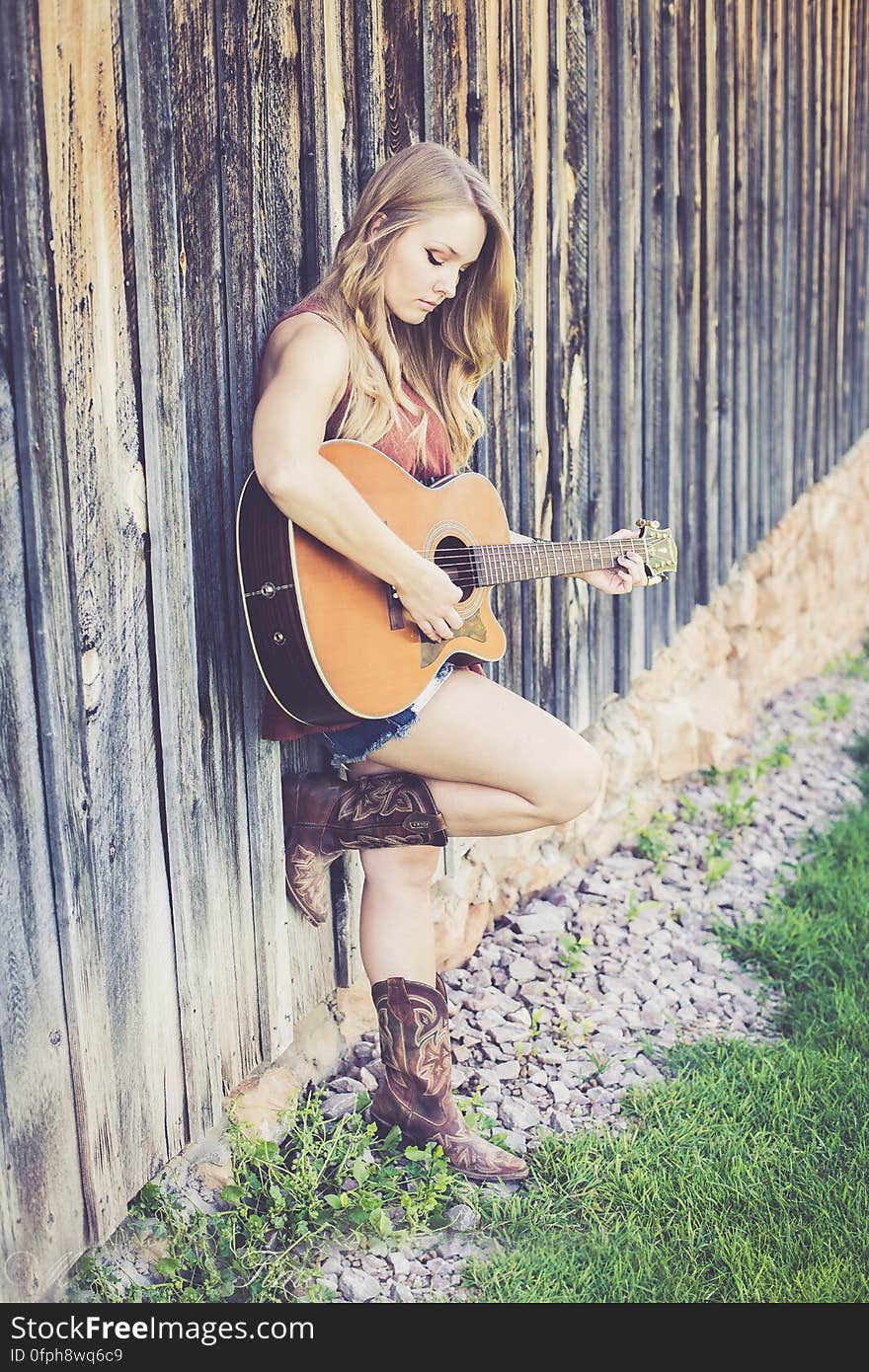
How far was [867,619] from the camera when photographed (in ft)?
27.1

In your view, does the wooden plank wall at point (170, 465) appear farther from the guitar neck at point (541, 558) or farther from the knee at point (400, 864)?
the guitar neck at point (541, 558)

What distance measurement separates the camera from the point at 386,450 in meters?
2.71

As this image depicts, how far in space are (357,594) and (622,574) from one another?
0.79 meters

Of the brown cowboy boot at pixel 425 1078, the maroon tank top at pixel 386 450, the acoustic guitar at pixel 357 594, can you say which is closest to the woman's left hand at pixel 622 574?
the acoustic guitar at pixel 357 594

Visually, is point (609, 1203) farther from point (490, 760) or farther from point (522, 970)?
point (522, 970)

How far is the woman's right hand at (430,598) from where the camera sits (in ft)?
8.43

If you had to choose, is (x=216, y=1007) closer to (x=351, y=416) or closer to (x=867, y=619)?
(x=351, y=416)

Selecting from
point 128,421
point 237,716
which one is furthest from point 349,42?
point 237,716

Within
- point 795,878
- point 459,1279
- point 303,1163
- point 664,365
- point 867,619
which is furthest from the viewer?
point 867,619

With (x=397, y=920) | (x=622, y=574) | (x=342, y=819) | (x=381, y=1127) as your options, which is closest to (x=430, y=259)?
(x=622, y=574)

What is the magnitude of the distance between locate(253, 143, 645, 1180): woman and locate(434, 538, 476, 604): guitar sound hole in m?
0.10

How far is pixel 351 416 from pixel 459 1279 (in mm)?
1657

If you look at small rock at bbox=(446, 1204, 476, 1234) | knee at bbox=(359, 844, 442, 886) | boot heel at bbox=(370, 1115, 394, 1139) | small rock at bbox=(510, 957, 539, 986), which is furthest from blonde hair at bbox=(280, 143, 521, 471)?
small rock at bbox=(510, 957, 539, 986)

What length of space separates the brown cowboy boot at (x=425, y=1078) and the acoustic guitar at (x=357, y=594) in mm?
633
